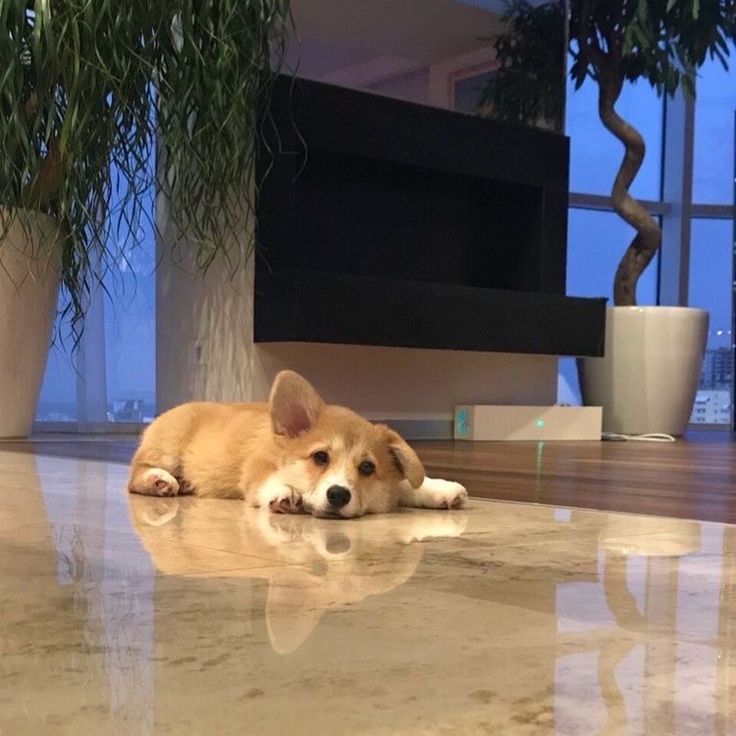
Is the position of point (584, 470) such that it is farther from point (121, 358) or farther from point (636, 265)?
point (636, 265)

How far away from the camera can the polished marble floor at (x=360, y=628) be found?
60 centimetres

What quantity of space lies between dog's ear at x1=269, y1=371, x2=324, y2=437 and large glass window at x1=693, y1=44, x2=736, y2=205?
6057 millimetres

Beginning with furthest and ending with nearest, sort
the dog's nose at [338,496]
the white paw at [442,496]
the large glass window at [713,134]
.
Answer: the large glass window at [713,134] < the white paw at [442,496] < the dog's nose at [338,496]

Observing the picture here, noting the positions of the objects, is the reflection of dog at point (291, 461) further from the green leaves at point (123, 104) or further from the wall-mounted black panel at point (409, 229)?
the wall-mounted black panel at point (409, 229)

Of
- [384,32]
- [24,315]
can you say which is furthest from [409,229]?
[24,315]

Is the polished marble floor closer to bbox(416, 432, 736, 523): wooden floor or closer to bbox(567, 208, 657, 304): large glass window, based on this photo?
bbox(416, 432, 736, 523): wooden floor

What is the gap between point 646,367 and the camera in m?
4.60

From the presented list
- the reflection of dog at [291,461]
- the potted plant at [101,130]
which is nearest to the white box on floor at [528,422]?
the potted plant at [101,130]

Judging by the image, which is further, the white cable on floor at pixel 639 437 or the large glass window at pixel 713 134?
the large glass window at pixel 713 134

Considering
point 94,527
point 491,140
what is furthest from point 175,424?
point 491,140

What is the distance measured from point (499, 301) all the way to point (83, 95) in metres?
1.81

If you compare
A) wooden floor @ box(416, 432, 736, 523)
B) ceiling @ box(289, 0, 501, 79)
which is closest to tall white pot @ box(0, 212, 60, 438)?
ceiling @ box(289, 0, 501, 79)

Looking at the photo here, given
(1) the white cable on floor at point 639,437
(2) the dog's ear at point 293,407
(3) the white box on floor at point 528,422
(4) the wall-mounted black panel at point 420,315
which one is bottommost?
(1) the white cable on floor at point 639,437

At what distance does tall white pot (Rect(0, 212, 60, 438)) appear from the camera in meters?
3.07
